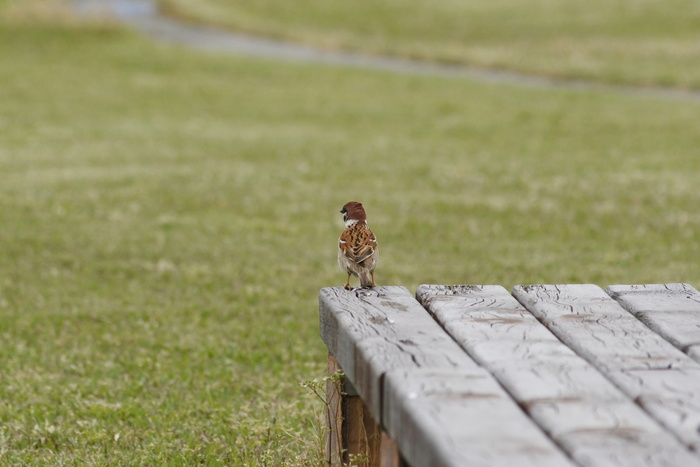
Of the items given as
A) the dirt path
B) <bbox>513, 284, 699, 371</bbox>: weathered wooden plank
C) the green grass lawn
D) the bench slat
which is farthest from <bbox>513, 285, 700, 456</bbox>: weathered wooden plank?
the dirt path

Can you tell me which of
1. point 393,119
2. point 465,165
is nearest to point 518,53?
point 393,119

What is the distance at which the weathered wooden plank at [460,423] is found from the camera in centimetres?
288

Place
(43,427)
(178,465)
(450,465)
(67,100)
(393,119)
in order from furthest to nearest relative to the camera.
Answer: (67,100) < (393,119) < (43,427) < (178,465) < (450,465)

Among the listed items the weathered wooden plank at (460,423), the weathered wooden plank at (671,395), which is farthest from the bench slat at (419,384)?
the weathered wooden plank at (671,395)

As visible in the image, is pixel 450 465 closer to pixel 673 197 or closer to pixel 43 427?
pixel 43 427

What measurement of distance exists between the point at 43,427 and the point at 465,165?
12277 millimetres

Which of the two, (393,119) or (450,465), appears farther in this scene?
(393,119)

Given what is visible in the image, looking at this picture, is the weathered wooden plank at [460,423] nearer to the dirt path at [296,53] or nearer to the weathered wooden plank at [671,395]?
the weathered wooden plank at [671,395]

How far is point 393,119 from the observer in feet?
80.0

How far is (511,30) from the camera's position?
4775 centimetres

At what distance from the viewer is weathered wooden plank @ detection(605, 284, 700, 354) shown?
4070mm

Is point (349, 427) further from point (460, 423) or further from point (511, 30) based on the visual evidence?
point (511, 30)

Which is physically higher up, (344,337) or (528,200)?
(344,337)

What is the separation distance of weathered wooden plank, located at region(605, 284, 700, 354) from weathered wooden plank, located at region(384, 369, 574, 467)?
97 cm
